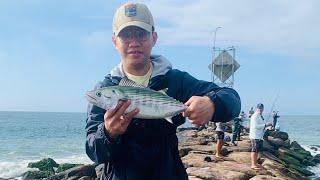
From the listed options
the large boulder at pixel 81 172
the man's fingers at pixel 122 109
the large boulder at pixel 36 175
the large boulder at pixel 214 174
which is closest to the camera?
the man's fingers at pixel 122 109

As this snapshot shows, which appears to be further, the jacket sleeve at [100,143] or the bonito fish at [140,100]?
the jacket sleeve at [100,143]

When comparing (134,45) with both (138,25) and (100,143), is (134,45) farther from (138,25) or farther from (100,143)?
(100,143)

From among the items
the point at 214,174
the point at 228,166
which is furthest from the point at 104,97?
the point at 228,166

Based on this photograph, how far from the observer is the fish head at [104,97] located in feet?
9.71

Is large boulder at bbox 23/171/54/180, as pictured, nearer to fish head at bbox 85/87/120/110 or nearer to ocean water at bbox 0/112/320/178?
ocean water at bbox 0/112/320/178

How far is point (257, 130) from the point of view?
14180mm

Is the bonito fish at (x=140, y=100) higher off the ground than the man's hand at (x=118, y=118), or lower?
higher

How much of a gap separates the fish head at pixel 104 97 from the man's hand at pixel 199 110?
47cm

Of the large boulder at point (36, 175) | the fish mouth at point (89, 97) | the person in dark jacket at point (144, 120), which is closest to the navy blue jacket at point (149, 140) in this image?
the person in dark jacket at point (144, 120)

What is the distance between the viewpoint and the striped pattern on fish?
116 inches

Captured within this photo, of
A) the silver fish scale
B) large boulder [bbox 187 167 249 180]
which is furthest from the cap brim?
large boulder [bbox 187 167 249 180]

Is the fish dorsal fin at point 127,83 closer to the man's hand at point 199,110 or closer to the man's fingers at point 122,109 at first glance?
the man's fingers at point 122,109

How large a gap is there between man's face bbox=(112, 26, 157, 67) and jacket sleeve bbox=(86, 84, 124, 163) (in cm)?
44

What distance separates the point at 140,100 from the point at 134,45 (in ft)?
1.90
